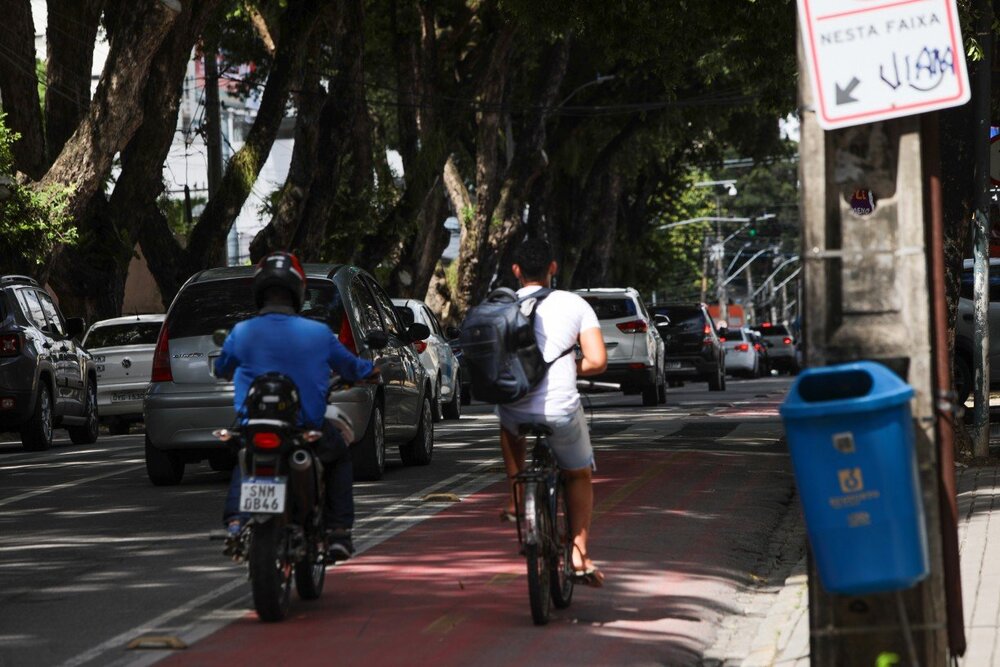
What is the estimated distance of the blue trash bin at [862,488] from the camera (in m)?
5.24

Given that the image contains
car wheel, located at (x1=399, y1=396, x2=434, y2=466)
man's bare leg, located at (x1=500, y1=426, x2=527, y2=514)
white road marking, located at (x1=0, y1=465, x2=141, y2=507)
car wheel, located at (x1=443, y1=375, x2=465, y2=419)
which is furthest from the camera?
car wheel, located at (x1=443, y1=375, x2=465, y2=419)

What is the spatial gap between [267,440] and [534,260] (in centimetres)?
141

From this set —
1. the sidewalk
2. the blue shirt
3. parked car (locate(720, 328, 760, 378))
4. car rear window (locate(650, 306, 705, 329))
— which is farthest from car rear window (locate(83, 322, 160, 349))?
parked car (locate(720, 328, 760, 378))

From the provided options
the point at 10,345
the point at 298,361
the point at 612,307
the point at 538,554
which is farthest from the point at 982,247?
the point at 612,307

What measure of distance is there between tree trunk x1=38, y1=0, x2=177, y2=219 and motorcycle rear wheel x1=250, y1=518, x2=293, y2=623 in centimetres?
1545

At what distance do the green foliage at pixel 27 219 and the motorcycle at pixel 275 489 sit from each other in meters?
15.3

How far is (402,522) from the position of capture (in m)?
12.0

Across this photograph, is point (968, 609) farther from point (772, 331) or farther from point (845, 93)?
point (772, 331)

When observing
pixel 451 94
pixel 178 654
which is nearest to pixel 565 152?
pixel 451 94

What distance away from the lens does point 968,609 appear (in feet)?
26.6

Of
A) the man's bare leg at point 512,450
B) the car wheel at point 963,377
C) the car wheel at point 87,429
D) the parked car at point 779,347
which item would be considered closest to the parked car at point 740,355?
the parked car at point 779,347

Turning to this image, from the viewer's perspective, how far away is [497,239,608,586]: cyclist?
803 centimetres

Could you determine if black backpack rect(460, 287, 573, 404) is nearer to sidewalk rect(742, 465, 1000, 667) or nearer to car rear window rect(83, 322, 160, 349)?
sidewalk rect(742, 465, 1000, 667)

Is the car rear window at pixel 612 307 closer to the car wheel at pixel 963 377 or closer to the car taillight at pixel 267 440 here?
the car wheel at pixel 963 377
